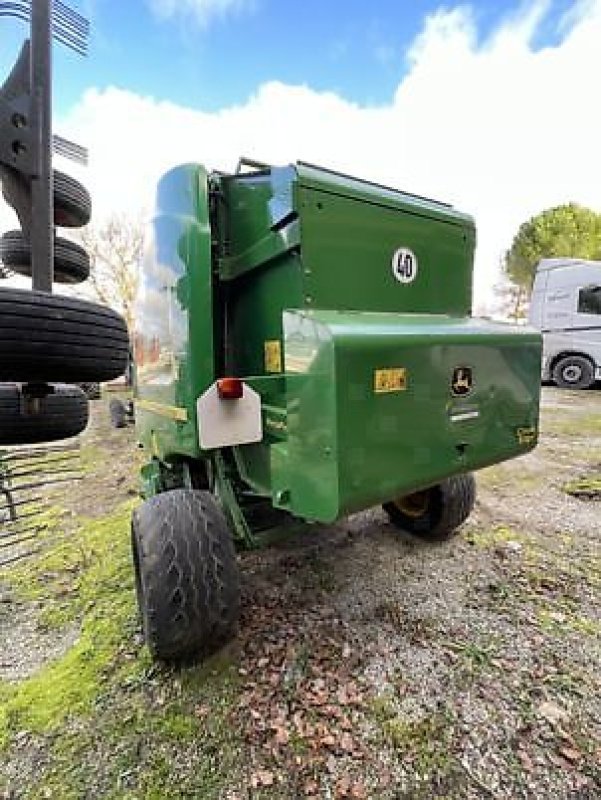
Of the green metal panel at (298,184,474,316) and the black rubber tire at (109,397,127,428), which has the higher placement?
the green metal panel at (298,184,474,316)

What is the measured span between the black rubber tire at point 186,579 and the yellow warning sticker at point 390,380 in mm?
854

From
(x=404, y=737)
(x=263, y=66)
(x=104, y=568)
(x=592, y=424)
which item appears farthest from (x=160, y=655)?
(x=592, y=424)

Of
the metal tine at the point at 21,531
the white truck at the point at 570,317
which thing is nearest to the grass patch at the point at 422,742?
the metal tine at the point at 21,531

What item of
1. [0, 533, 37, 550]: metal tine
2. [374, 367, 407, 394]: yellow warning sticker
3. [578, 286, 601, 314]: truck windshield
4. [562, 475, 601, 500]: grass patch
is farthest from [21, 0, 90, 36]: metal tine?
[578, 286, 601, 314]: truck windshield

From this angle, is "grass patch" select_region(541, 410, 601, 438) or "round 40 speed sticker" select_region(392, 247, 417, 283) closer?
"round 40 speed sticker" select_region(392, 247, 417, 283)

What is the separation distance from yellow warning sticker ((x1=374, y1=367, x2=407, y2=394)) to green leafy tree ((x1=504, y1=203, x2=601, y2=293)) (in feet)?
65.3

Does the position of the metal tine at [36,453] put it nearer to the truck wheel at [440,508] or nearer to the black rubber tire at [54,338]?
the black rubber tire at [54,338]

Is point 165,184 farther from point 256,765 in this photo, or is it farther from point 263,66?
point 263,66

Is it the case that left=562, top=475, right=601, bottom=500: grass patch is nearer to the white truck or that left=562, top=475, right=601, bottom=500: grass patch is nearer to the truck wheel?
the truck wheel

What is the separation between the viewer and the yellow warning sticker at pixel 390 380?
1500 millimetres

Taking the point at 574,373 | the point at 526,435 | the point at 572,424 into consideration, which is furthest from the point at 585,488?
the point at 574,373

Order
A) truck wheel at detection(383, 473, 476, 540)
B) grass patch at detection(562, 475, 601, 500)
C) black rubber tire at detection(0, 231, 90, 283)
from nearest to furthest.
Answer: black rubber tire at detection(0, 231, 90, 283), truck wheel at detection(383, 473, 476, 540), grass patch at detection(562, 475, 601, 500)

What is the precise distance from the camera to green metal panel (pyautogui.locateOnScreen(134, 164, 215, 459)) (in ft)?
6.36

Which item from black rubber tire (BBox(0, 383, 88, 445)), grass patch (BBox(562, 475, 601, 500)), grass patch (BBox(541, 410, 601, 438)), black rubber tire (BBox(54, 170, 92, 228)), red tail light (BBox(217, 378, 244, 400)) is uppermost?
black rubber tire (BBox(54, 170, 92, 228))
